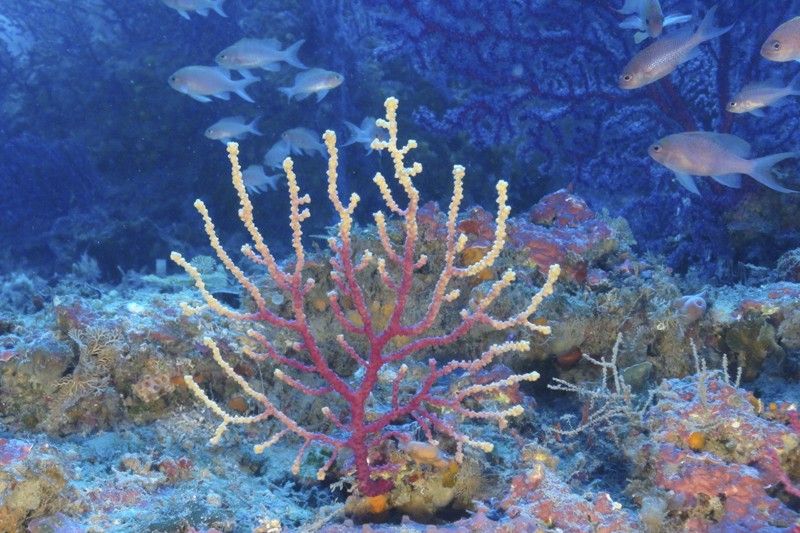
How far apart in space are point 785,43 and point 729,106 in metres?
0.60

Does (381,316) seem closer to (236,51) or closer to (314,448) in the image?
(314,448)

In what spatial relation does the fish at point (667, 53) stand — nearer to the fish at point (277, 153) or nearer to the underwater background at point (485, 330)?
the underwater background at point (485, 330)

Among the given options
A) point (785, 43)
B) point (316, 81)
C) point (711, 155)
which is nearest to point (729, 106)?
point (785, 43)

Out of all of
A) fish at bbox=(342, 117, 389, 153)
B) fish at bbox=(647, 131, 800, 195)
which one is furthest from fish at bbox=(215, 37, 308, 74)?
fish at bbox=(647, 131, 800, 195)

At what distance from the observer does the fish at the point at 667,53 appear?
4.52m

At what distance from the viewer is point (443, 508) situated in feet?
7.14

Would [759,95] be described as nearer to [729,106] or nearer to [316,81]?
[729,106]

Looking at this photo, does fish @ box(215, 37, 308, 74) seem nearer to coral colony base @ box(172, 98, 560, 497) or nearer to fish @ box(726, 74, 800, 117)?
fish @ box(726, 74, 800, 117)

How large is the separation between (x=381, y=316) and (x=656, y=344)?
5.55 feet

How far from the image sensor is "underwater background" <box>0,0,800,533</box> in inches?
76.6

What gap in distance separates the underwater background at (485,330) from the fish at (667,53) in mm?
18

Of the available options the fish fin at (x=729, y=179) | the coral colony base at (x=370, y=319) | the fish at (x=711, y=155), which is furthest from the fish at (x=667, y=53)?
the coral colony base at (x=370, y=319)

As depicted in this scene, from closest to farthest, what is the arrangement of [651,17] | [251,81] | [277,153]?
[651,17]
[251,81]
[277,153]

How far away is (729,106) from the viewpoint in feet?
15.7
